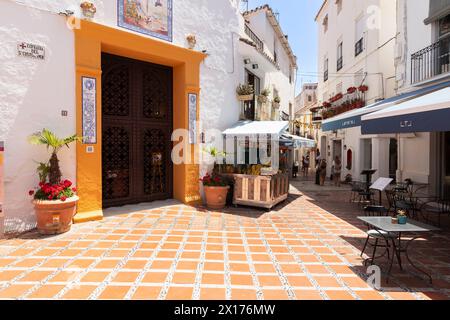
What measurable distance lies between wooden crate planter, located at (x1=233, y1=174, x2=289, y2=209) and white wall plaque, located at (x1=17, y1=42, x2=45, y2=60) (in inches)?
230

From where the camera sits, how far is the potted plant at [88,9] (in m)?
6.80

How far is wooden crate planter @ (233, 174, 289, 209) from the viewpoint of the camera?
8.80 m

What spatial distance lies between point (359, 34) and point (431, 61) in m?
7.69

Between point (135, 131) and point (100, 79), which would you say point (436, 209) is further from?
point (100, 79)

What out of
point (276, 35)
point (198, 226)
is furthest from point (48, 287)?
point (276, 35)

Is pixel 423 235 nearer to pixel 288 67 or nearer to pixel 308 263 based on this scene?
pixel 308 263

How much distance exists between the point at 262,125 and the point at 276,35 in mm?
11576

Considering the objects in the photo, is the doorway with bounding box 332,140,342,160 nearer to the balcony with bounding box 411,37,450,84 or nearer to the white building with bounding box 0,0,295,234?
the balcony with bounding box 411,37,450,84

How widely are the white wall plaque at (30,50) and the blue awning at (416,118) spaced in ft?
23.7

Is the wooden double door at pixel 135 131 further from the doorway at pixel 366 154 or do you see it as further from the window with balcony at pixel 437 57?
the doorway at pixel 366 154

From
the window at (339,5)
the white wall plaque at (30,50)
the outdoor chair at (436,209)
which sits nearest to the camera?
the white wall plaque at (30,50)

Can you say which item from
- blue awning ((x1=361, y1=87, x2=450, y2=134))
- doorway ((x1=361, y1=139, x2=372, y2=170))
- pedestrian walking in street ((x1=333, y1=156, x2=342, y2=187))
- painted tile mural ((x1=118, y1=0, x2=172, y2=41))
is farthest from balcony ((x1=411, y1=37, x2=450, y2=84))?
painted tile mural ((x1=118, y1=0, x2=172, y2=41))

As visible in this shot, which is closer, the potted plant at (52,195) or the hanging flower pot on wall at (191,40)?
the potted plant at (52,195)

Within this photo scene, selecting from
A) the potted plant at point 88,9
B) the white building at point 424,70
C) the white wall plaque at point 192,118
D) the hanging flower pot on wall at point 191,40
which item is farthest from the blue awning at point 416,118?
the potted plant at point 88,9
